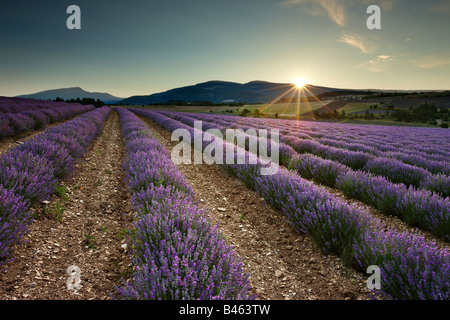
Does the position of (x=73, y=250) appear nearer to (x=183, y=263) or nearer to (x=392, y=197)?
(x=183, y=263)

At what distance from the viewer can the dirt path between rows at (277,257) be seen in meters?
2.10

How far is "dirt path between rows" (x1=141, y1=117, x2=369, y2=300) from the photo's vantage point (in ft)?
6.89

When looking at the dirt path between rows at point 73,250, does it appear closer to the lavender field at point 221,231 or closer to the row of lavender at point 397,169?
the lavender field at point 221,231

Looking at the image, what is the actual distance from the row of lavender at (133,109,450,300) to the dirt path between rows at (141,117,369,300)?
169 mm

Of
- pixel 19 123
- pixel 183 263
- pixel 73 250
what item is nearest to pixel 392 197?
pixel 183 263

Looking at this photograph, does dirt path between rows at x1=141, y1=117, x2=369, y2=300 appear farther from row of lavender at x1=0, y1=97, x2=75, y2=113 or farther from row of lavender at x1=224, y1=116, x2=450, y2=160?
row of lavender at x1=0, y1=97, x2=75, y2=113

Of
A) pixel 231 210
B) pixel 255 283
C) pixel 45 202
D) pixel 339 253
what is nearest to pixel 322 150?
pixel 231 210

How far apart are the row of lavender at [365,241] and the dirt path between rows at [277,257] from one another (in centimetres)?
17

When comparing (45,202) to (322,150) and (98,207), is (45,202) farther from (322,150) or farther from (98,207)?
(322,150)

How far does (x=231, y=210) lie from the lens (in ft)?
13.1

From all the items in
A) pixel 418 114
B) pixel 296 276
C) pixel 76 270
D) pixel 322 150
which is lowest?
pixel 296 276
